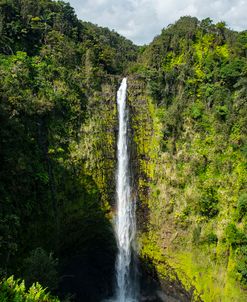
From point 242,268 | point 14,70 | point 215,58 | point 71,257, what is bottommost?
point 71,257

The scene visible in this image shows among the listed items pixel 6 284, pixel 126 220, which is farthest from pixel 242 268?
pixel 6 284

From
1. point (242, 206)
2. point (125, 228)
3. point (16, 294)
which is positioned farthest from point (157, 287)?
point (16, 294)

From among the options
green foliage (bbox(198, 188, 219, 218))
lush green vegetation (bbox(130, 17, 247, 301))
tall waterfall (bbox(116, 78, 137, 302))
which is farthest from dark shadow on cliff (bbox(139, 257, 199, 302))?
green foliage (bbox(198, 188, 219, 218))

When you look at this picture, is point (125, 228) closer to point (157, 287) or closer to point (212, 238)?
point (157, 287)

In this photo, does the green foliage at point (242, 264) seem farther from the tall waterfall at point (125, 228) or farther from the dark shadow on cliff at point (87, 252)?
the dark shadow on cliff at point (87, 252)

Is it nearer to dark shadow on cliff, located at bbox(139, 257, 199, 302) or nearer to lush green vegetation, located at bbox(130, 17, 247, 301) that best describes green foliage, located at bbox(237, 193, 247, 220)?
lush green vegetation, located at bbox(130, 17, 247, 301)

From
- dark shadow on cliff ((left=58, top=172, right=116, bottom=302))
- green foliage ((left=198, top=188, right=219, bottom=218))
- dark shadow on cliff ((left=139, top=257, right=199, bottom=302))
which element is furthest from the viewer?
dark shadow on cliff ((left=58, top=172, right=116, bottom=302))

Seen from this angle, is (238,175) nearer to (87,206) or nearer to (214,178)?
(214,178)
